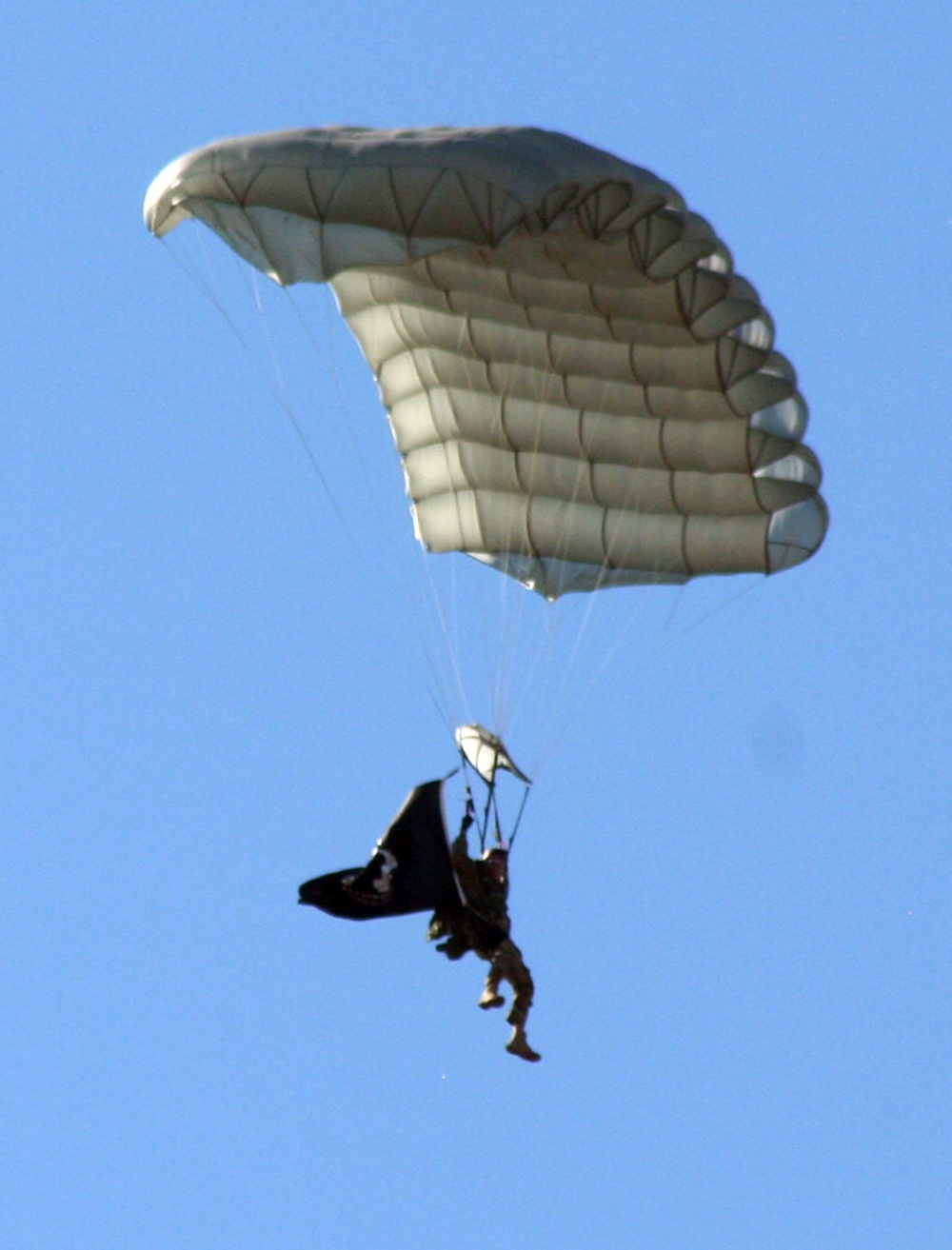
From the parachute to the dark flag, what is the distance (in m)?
3.77

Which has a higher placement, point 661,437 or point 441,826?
point 661,437

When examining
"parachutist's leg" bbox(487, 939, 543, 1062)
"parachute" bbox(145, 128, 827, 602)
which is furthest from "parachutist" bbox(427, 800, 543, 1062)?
"parachute" bbox(145, 128, 827, 602)

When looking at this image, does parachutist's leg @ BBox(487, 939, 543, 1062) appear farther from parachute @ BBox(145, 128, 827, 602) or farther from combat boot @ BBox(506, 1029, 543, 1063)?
parachute @ BBox(145, 128, 827, 602)

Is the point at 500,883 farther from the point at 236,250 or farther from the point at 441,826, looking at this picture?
the point at 236,250

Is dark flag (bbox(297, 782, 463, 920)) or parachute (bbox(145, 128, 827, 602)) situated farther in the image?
dark flag (bbox(297, 782, 463, 920))

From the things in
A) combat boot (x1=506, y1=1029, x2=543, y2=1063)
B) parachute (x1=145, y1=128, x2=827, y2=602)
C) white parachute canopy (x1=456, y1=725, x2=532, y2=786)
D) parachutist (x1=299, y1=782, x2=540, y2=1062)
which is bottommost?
combat boot (x1=506, y1=1029, x2=543, y2=1063)

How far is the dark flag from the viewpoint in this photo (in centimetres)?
2733

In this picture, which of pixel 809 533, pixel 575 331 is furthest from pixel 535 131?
pixel 809 533

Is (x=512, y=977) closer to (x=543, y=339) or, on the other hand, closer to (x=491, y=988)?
(x=491, y=988)

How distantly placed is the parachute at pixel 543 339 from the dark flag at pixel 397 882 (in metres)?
3.77

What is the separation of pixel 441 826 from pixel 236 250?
468cm

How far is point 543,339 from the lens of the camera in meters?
28.9

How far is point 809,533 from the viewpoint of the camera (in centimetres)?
2941

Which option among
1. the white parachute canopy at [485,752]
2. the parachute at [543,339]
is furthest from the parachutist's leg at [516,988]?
the parachute at [543,339]
